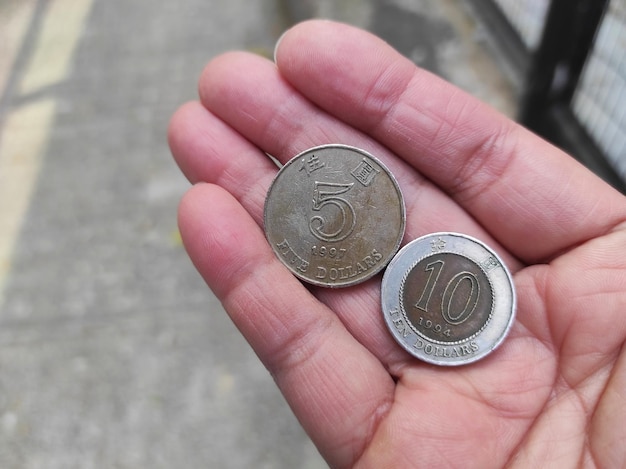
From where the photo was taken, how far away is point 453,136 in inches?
82.9

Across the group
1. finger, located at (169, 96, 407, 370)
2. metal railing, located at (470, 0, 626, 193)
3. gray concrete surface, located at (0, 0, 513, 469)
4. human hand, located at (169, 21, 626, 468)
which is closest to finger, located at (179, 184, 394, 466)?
human hand, located at (169, 21, 626, 468)

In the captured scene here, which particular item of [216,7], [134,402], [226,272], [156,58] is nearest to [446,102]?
[226,272]

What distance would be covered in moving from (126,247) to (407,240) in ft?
6.18

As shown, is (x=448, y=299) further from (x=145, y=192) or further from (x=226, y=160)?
(x=145, y=192)

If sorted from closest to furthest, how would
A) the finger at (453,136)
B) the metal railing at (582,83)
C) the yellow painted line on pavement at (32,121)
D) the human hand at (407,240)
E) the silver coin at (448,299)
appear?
the human hand at (407,240) < the silver coin at (448,299) < the finger at (453,136) < the metal railing at (582,83) < the yellow painted line on pavement at (32,121)

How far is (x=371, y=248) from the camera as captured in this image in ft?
6.82

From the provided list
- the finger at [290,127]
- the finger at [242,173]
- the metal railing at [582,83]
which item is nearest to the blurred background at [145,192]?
the metal railing at [582,83]

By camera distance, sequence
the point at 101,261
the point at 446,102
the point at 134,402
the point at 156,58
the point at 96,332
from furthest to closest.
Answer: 1. the point at 156,58
2. the point at 101,261
3. the point at 96,332
4. the point at 134,402
5. the point at 446,102

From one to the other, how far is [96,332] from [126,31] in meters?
2.67

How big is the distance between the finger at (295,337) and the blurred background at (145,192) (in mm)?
1035

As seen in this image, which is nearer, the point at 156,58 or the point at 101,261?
the point at 101,261

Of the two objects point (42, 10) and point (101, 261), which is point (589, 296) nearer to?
point (101, 261)

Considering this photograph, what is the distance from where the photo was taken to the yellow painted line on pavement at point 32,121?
11.5 feet

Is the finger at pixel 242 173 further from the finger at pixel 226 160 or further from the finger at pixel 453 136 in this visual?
the finger at pixel 453 136
